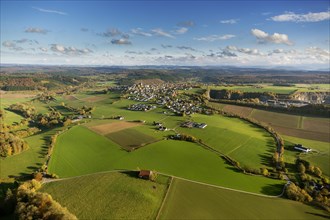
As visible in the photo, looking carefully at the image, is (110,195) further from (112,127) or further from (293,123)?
(293,123)

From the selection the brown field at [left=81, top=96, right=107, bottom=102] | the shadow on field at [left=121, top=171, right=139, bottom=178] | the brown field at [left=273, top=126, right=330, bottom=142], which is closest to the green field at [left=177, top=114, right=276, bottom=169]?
the brown field at [left=273, top=126, right=330, bottom=142]

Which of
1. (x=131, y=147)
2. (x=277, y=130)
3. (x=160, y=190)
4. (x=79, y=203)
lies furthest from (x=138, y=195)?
(x=277, y=130)

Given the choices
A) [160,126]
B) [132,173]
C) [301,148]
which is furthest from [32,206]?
[301,148]

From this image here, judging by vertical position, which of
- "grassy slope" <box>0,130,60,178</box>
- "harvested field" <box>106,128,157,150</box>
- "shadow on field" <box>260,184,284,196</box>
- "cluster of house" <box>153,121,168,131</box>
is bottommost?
"grassy slope" <box>0,130,60,178</box>

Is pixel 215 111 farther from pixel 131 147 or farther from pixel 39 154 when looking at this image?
pixel 39 154

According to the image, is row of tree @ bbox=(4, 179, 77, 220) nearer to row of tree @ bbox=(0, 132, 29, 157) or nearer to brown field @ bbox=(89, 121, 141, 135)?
row of tree @ bbox=(0, 132, 29, 157)

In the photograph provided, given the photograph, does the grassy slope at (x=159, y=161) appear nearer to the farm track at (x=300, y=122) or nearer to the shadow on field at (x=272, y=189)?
the shadow on field at (x=272, y=189)
